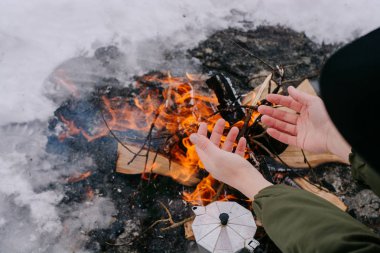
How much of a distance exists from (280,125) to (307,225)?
1.05 metres

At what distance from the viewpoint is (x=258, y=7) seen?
4855 millimetres

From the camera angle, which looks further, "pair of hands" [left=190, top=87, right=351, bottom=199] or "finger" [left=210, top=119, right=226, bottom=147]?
"finger" [left=210, top=119, right=226, bottom=147]

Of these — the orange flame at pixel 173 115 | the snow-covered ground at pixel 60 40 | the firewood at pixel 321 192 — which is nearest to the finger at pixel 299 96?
the orange flame at pixel 173 115

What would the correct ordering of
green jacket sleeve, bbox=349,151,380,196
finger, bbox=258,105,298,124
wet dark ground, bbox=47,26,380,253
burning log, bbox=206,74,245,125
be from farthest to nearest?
burning log, bbox=206,74,245,125
wet dark ground, bbox=47,26,380,253
finger, bbox=258,105,298,124
green jacket sleeve, bbox=349,151,380,196

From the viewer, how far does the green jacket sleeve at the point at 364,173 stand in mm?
2332

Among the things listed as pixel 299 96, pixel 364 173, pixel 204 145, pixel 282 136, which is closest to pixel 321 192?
pixel 282 136

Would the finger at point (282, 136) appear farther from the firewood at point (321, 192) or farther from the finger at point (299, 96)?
the firewood at point (321, 192)

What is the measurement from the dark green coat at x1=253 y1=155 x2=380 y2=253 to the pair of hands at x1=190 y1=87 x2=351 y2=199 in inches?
9.7

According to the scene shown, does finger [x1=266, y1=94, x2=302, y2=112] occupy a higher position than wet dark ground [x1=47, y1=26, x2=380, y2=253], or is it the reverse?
finger [x1=266, y1=94, x2=302, y2=112]

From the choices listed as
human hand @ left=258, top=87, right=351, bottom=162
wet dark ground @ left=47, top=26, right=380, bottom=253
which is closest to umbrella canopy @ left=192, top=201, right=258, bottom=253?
wet dark ground @ left=47, top=26, right=380, bottom=253

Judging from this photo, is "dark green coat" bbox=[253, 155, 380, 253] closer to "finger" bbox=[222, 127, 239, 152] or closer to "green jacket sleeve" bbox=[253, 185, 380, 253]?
"green jacket sleeve" bbox=[253, 185, 380, 253]

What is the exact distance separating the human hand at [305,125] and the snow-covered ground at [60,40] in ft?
4.88

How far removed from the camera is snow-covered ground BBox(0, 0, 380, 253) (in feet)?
9.89

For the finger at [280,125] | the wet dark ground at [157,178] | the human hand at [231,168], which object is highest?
the finger at [280,125]
